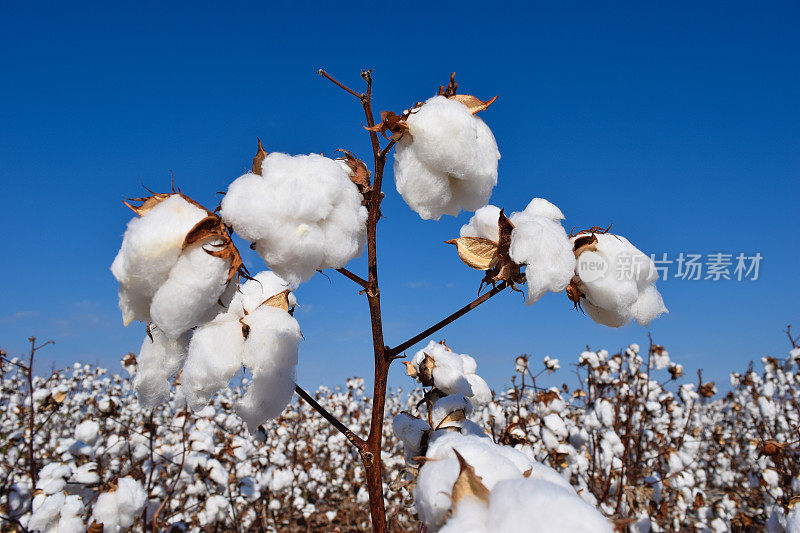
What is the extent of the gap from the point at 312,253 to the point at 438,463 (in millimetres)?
488

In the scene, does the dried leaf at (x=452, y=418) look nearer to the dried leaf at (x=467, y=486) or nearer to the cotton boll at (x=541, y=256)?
the cotton boll at (x=541, y=256)

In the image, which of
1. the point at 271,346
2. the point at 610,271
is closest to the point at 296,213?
the point at 271,346

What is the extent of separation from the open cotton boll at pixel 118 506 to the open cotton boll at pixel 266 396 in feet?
7.20

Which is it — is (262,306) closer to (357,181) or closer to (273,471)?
(357,181)

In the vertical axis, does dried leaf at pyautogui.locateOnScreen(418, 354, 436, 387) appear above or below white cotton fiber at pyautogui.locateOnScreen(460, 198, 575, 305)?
above

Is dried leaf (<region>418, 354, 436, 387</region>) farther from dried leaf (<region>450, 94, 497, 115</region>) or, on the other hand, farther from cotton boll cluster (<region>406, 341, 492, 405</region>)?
dried leaf (<region>450, 94, 497, 115</region>)

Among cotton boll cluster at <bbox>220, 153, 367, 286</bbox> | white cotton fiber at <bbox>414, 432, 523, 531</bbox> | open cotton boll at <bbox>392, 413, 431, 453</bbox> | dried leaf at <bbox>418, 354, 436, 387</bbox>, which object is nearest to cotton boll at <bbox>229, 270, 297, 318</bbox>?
Answer: cotton boll cluster at <bbox>220, 153, 367, 286</bbox>

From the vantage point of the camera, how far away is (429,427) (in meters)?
1.89

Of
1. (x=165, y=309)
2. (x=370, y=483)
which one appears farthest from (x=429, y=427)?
(x=165, y=309)

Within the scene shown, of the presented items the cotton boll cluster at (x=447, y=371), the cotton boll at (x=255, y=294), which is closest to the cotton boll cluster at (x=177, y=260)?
the cotton boll at (x=255, y=294)

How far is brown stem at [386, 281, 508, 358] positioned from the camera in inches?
52.4

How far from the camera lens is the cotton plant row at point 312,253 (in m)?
1.02

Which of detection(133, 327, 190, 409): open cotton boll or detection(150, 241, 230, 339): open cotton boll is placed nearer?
detection(150, 241, 230, 339): open cotton boll

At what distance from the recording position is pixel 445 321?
4.41 ft
